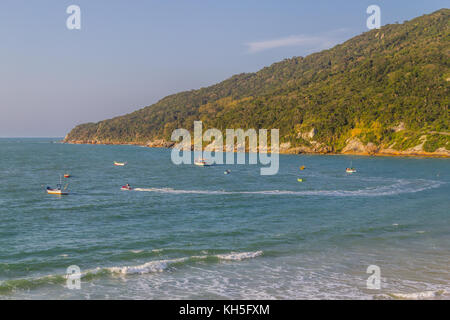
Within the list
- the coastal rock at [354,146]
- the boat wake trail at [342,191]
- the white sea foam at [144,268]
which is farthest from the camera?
the coastal rock at [354,146]

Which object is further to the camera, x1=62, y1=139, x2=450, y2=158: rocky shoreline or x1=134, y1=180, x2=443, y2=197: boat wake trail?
x1=62, y1=139, x2=450, y2=158: rocky shoreline

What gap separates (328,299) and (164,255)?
1121 centimetres

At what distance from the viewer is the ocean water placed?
19328 mm

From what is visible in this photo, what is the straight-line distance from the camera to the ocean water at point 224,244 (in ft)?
63.4

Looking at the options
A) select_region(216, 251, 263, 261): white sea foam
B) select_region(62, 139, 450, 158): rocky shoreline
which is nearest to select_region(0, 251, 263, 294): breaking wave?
select_region(216, 251, 263, 261): white sea foam

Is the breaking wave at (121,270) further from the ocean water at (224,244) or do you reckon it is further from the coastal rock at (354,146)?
the coastal rock at (354,146)

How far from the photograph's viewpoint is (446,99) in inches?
5743

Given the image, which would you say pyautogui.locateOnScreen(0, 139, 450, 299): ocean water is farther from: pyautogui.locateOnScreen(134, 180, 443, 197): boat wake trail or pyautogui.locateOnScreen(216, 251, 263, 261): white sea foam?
pyautogui.locateOnScreen(134, 180, 443, 197): boat wake trail

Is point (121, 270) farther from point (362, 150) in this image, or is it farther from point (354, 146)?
point (354, 146)

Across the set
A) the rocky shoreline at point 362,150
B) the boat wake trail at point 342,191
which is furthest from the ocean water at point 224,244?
the rocky shoreline at point 362,150

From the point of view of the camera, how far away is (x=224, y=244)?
2772 cm

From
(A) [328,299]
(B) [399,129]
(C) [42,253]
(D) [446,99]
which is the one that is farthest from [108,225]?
(D) [446,99]

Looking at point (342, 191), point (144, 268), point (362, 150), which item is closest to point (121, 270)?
point (144, 268)

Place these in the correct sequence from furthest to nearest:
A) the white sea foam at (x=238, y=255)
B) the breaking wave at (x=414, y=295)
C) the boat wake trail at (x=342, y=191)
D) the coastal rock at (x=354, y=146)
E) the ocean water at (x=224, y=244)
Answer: the coastal rock at (x=354, y=146), the boat wake trail at (x=342, y=191), the white sea foam at (x=238, y=255), the ocean water at (x=224, y=244), the breaking wave at (x=414, y=295)
